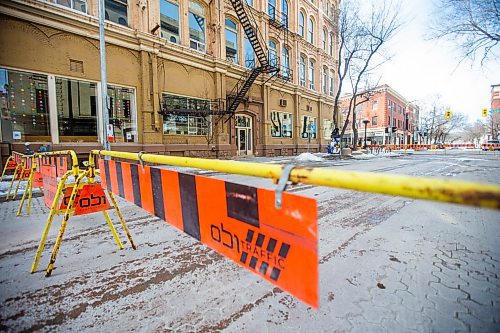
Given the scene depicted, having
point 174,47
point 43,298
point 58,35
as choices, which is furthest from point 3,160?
point 43,298

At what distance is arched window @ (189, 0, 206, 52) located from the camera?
1628 cm

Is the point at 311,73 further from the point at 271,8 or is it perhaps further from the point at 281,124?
the point at 281,124

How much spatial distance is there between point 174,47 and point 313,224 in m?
16.7

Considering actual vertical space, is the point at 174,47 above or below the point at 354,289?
above

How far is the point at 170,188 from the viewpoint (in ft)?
6.85

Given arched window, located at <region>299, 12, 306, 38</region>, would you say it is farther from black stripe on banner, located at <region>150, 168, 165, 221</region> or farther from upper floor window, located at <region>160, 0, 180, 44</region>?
black stripe on banner, located at <region>150, 168, 165, 221</region>

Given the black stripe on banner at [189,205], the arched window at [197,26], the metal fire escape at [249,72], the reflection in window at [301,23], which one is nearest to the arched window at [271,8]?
the metal fire escape at [249,72]

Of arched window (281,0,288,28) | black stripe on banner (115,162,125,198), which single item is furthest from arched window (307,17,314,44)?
black stripe on banner (115,162,125,198)

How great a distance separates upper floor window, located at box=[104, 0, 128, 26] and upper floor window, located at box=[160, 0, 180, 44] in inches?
83.5

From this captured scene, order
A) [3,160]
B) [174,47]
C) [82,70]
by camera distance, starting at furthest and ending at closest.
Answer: [174,47] → [82,70] → [3,160]

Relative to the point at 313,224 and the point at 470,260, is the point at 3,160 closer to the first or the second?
the point at 313,224

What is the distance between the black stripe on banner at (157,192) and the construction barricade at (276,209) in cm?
33

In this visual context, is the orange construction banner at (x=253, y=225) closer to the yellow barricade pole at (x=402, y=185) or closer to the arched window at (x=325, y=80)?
the yellow barricade pole at (x=402, y=185)

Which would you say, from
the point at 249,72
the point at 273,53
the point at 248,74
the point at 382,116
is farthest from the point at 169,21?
the point at 382,116
